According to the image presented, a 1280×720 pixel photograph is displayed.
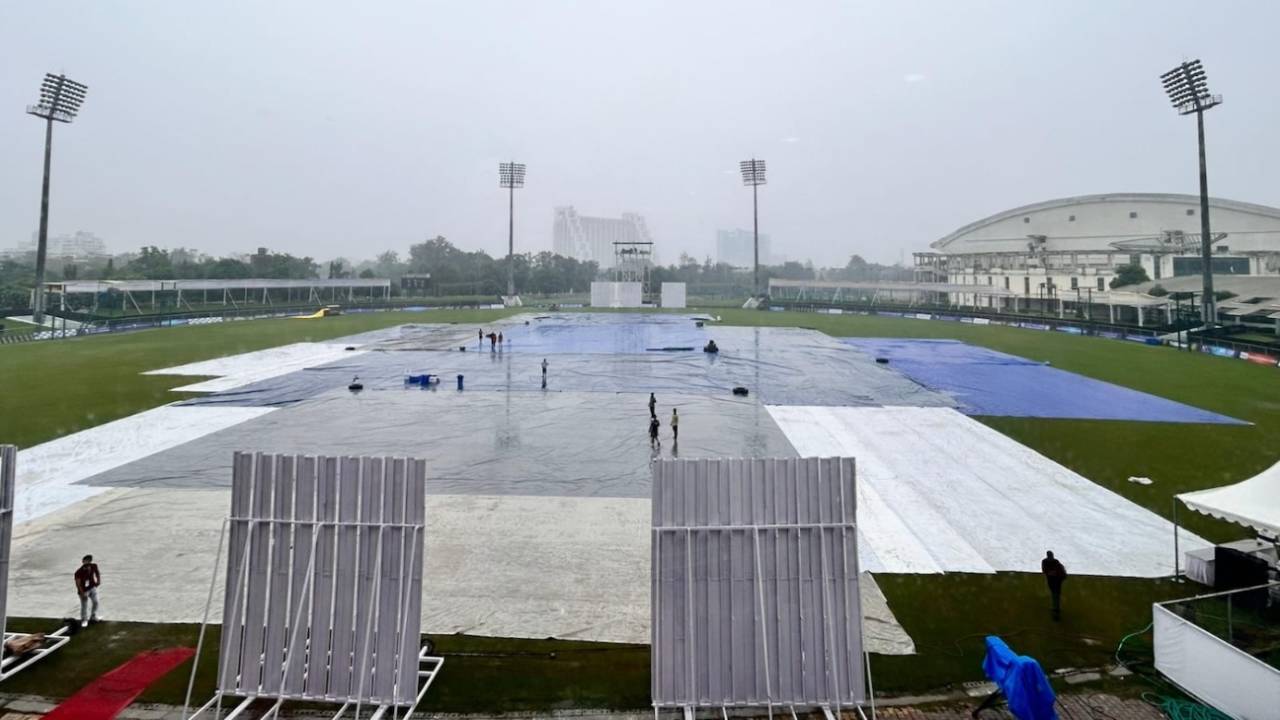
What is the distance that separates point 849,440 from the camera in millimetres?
20484

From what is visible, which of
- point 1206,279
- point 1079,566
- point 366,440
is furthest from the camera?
point 1206,279

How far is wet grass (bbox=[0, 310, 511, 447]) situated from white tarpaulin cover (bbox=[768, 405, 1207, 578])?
22.8 m

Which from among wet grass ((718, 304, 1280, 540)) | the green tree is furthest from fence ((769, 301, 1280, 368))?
the green tree

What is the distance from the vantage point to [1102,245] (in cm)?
9012

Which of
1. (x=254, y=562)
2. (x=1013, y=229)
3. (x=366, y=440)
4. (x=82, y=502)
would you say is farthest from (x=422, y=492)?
(x=1013, y=229)

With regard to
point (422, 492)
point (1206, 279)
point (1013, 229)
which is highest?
point (1013, 229)

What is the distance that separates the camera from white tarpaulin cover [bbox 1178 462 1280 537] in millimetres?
9391

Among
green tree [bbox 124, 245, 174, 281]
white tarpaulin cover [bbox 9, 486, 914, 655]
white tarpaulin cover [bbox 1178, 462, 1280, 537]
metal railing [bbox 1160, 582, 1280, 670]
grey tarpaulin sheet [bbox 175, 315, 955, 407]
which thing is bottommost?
white tarpaulin cover [bbox 9, 486, 914, 655]

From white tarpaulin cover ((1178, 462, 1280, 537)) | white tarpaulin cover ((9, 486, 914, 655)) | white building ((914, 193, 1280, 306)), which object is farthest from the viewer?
white building ((914, 193, 1280, 306))

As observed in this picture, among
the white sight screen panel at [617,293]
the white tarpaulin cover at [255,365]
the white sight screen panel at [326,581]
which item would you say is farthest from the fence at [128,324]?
the white sight screen panel at [326,581]

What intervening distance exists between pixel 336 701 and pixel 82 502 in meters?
11.3

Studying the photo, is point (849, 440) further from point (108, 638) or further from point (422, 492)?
point (108, 638)

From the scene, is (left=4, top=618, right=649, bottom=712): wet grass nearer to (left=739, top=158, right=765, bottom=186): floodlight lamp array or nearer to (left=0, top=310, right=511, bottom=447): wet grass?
(left=0, top=310, right=511, bottom=447): wet grass

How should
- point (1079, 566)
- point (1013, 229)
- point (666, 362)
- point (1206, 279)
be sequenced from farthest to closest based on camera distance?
A: point (1013, 229), point (1206, 279), point (666, 362), point (1079, 566)
